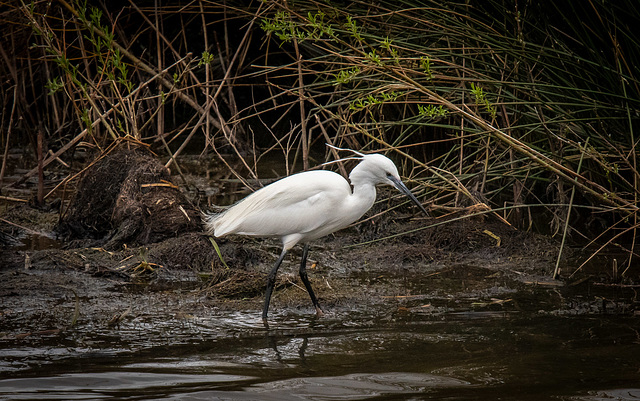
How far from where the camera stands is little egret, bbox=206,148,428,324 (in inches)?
187

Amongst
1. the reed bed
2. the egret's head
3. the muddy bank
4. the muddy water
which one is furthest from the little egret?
the muddy water

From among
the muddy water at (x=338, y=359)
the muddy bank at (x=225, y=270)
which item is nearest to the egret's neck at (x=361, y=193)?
the muddy bank at (x=225, y=270)

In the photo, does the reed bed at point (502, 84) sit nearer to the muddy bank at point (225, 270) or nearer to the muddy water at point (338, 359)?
the muddy bank at point (225, 270)

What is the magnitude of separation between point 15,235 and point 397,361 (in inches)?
147

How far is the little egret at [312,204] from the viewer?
4742mm

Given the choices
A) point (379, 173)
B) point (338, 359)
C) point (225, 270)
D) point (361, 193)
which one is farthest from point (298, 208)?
point (338, 359)

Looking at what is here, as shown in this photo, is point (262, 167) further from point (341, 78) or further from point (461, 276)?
point (341, 78)

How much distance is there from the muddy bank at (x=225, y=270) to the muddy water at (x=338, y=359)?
21 cm

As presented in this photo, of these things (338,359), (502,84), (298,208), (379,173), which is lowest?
(338,359)

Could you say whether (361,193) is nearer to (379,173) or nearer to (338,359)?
(379,173)

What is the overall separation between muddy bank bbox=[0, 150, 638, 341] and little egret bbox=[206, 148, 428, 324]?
0.36 meters

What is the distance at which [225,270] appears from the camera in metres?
5.08

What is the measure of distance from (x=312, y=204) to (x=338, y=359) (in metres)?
1.33

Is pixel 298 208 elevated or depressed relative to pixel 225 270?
elevated
